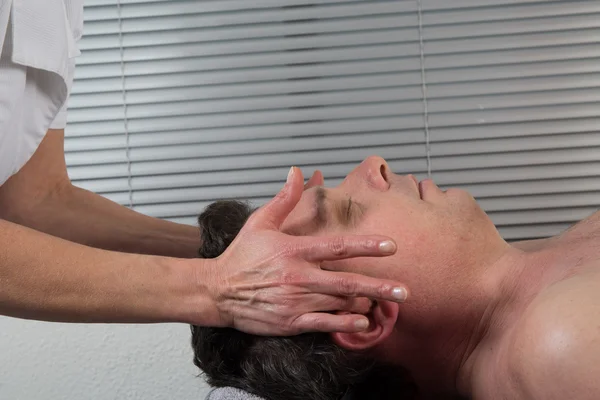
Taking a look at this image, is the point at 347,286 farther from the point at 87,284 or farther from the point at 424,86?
the point at 424,86

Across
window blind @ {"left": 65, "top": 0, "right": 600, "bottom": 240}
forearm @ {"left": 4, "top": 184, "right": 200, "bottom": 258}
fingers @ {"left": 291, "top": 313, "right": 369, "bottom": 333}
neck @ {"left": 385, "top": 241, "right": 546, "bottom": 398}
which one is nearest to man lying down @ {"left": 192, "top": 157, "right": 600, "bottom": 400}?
neck @ {"left": 385, "top": 241, "right": 546, "bottom": 398}

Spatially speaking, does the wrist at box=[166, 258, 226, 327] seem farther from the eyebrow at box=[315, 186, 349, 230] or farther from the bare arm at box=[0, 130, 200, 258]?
the bare arm at box=[0, 130, 200, 258]

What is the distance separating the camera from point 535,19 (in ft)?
6.85

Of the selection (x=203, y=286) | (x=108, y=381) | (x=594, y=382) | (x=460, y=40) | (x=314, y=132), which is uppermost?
(x=460, y=40)

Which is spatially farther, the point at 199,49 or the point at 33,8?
the point at 199,49

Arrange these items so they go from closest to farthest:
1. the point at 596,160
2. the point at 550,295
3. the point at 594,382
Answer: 1. the point at 594,382
2. the point at 550,295
3. the point at 596,160

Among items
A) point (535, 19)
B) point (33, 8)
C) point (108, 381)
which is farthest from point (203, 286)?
point (535, 19)

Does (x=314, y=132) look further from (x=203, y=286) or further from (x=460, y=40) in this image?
(x=203, y=286)

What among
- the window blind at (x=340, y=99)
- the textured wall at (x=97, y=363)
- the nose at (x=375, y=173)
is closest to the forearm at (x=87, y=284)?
the nose at (x=375, y=173)

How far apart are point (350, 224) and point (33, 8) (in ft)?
2.35

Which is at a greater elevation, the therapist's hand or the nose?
the nose

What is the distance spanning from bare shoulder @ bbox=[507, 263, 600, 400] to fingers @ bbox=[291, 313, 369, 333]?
23cm

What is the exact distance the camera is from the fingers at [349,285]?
987mm

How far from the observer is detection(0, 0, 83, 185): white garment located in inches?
46.6
